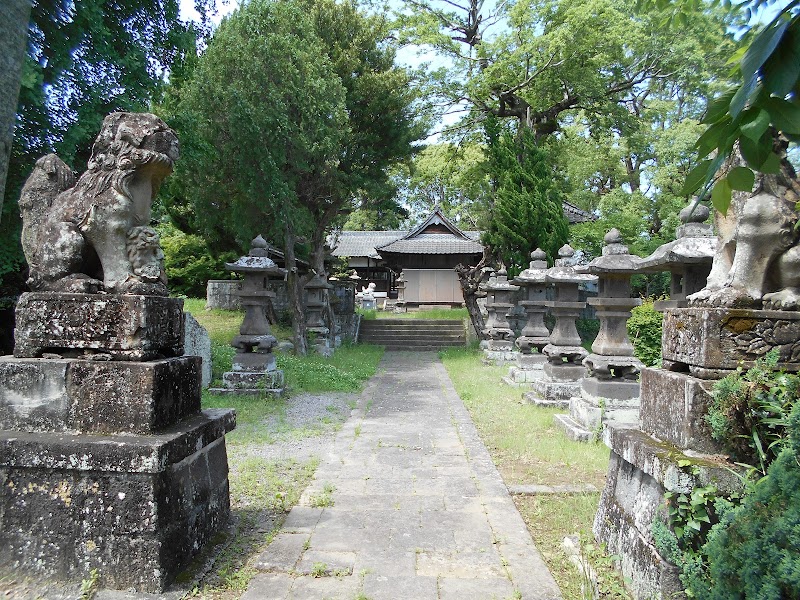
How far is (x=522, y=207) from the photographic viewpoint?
17547mm

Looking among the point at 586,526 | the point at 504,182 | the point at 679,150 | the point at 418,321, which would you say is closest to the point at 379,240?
the point at 418,321

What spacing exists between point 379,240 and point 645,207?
18541 mm

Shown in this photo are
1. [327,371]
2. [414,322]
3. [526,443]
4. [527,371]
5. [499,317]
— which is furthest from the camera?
[414,322]

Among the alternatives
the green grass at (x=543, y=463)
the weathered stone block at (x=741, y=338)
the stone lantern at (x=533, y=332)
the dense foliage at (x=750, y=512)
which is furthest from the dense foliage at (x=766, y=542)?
the stone lantern at (x=533, y=332)

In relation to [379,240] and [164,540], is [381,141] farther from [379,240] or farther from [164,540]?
[379,240]

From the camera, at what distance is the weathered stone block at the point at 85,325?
2830 mm

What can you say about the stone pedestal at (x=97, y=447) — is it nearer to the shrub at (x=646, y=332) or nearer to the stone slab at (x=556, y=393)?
the stone slab at (x=556, y=393)

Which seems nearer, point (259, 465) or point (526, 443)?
point (259, 465)

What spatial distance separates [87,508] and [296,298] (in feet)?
36.0

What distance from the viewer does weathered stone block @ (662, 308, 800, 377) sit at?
257cm

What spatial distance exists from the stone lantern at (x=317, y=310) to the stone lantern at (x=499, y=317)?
4.46 metres

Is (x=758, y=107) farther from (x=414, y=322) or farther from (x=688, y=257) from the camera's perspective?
(x=414, y=322)

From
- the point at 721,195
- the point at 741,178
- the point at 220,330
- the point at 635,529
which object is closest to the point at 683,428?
the point at 635,529

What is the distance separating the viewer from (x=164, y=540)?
2684 mm
